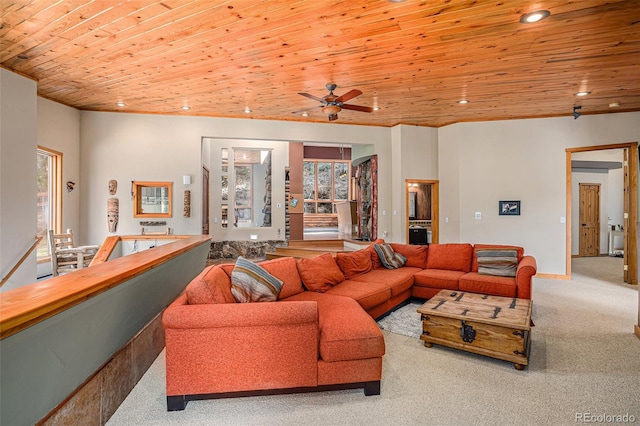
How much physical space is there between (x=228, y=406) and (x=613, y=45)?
5231 millimetres

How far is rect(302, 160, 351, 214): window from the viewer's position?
13.3 meters

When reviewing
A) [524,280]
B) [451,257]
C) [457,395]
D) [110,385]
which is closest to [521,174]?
[451,257]

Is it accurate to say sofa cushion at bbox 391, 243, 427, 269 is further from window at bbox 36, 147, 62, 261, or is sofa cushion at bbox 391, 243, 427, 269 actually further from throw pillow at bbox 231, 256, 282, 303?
window at bbox 36, 147, 62, 261

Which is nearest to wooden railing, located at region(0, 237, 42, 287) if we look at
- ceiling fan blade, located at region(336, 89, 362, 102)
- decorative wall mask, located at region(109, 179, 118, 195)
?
decorative wall mask, located at region(109, 179, 118, 195)

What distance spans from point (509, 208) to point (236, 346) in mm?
6331

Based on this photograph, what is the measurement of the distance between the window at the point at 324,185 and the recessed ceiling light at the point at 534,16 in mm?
10167

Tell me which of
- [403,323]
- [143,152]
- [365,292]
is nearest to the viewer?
[365,292]

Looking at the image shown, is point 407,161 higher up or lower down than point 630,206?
higher up

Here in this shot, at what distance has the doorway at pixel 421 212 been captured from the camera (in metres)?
7.30

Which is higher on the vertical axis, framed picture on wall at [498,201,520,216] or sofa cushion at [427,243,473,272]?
framed picture on wall at [498,201,520,216]

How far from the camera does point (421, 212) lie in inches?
339

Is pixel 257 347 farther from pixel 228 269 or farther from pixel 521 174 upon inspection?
pixel 521 174

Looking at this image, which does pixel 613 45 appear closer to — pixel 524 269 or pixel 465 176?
pixel 524 269

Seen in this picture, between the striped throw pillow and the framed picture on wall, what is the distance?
2542 mm
